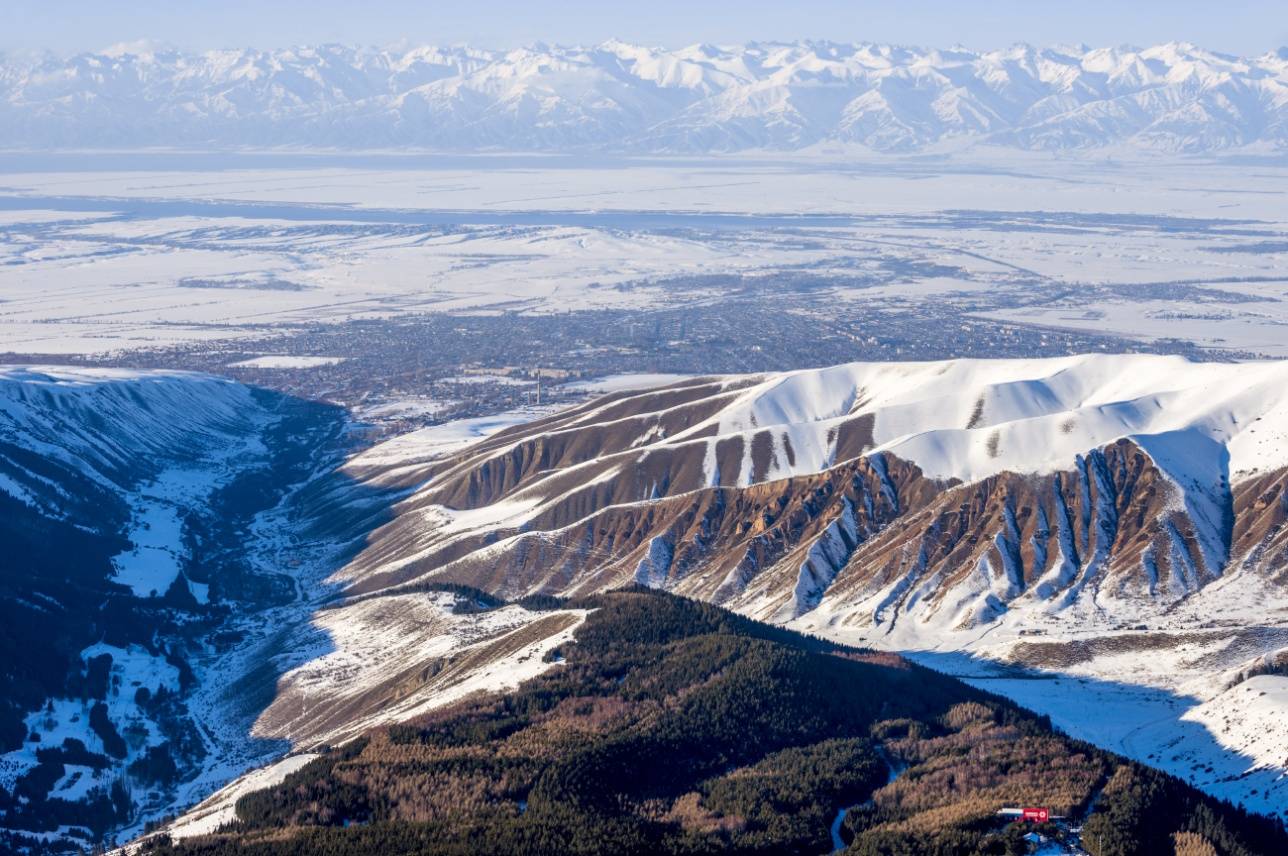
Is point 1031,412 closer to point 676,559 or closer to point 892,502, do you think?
point 892,502

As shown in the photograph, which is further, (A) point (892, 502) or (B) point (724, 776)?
(A) point (892, 502)

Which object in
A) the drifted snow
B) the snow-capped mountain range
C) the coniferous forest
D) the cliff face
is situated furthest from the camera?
the drifted snow

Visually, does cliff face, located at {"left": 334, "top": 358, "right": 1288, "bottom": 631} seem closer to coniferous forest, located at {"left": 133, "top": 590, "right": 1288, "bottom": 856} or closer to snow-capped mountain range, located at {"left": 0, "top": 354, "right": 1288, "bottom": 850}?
snow-capped mountain range, located at {"left": 0, "top": 354, "right": 1288, "bottom": 850}

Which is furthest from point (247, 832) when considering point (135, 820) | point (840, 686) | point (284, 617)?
point (284, 617)

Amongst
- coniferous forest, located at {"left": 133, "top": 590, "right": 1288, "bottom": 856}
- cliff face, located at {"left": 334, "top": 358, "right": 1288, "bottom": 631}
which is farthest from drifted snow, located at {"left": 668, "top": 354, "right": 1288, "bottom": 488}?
coniferous forest, located at {"left": 133, "top": 590, "right": 1288, "bottom": 856}

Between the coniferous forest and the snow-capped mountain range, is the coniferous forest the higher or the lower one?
the higher one

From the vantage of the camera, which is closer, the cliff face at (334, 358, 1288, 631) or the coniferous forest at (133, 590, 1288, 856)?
the coniferous forest at (133, 590, 1288, 856)

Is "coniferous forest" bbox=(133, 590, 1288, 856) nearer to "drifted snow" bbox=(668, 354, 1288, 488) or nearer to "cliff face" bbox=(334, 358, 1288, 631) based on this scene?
"cliff face" bbox=(334, 358, 1288, 631)

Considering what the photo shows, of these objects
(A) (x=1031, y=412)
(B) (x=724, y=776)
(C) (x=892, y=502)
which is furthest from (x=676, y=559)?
(B) (x=724, y=776)

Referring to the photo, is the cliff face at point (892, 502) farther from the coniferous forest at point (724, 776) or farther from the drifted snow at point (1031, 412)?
the coniferous forest at point (724, 776)

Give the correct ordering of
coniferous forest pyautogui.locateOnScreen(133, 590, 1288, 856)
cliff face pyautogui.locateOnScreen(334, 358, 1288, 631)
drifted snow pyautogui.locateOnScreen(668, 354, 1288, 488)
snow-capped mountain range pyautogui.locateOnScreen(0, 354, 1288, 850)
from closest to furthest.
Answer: coniferous forest pyautogui.locateOnScreen(133, 590, 1288, 856), snow-capped mountain range pyautogui.locateOnScreen(0, 354, 1288, 850), cliff face pyautogui.locateOnScreen(334, 358, 1288, 631), drifted snow pyautogui.locateOnScreen(668, 354, 1288, 488)

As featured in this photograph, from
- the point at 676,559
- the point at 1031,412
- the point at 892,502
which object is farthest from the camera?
the point at 1031,412

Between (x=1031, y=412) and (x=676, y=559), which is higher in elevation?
(x=1031, y=412)
